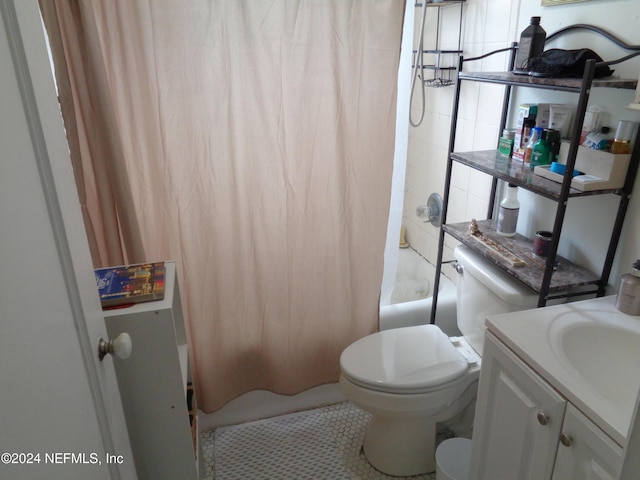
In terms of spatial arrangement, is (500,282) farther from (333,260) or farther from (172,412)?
(172,412)

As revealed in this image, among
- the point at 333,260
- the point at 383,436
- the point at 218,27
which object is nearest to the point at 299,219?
the point at 333,260

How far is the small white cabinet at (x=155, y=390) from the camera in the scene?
3.85 feet

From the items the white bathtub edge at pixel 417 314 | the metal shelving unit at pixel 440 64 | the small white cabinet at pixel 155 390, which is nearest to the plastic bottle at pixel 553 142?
the metal shelving unit at pixel 440 64

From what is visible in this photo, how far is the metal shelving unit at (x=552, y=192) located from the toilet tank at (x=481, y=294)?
5cm

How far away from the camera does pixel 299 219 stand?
1788 mm

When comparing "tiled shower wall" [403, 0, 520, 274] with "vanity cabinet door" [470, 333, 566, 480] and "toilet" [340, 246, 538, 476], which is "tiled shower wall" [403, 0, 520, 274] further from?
"vanity cabinet door" [470, 333, 566, 480]

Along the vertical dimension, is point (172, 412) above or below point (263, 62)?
below

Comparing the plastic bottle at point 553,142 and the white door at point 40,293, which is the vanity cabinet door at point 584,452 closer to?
the plastic bottle at point 553,142

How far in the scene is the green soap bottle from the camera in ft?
4.74

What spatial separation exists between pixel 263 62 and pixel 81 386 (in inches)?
45.6

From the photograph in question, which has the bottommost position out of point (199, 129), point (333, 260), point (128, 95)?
point (333, 260)

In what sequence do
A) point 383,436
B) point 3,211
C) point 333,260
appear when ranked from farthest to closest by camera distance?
point 333,260
point 383,436
point 3,211

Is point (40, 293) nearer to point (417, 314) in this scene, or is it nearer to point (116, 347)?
point (116, 347)

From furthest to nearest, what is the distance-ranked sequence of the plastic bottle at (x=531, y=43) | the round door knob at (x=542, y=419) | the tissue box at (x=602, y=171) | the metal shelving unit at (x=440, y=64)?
the metal shelving unit at (x=440, y=64) < the plastic bottle at (x=531, y=43) < the tissue box at (x=602, y=171) < the round door knob at (x=542, y=419)
